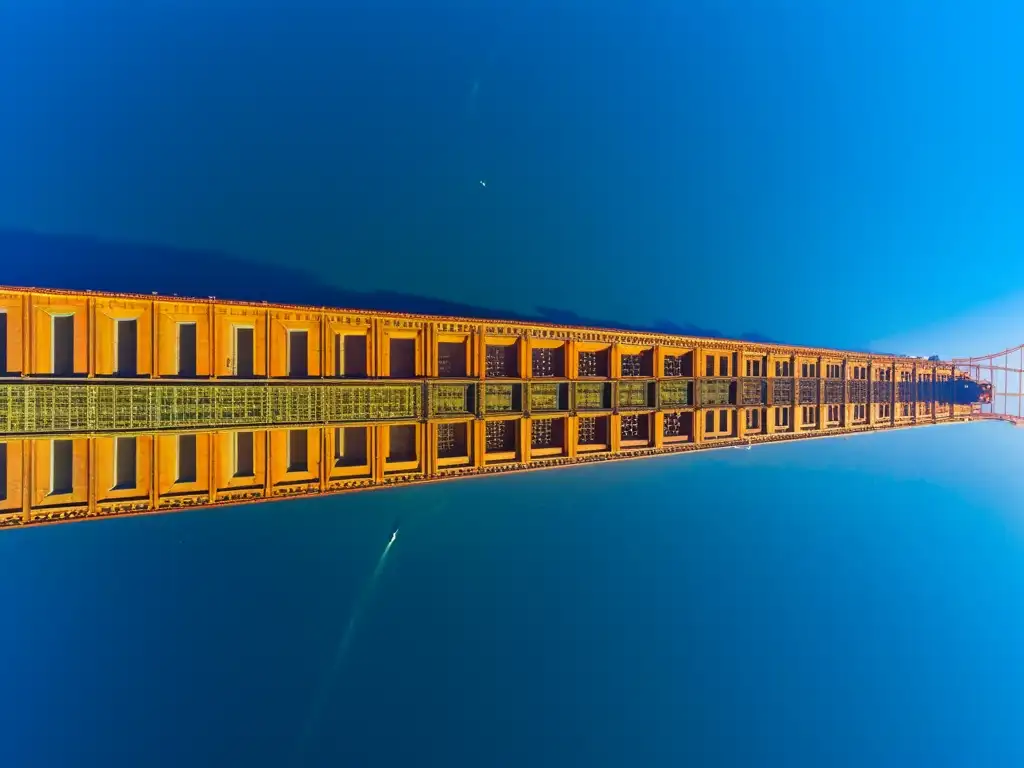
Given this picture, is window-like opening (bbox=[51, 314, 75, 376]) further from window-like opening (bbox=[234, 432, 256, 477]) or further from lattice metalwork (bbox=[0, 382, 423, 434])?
window-like opening (bbox=[234, 432, 256, 477])

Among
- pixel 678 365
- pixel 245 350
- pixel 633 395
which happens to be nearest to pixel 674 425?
pixel 678 365

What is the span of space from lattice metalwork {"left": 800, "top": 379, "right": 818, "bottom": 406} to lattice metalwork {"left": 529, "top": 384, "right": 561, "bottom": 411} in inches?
536

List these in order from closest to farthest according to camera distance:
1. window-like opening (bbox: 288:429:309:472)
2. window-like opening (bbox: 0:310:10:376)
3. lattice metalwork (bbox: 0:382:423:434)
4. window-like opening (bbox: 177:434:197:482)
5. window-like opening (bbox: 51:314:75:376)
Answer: lattice metalwork (bbox: 0:382:423:434)
window-like opening (bbox: 0:310:10:376)
window-like opening (bbox: 51:314:75:376)
window-like opening (bbox: 177:434:197:482)
window-like opening (bbox: 288:429:309:472)

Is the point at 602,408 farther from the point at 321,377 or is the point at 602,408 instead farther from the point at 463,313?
the point at 321,377

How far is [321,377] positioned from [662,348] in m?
13.1

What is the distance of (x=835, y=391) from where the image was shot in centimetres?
2156

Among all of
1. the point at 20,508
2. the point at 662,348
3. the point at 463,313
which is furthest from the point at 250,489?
the point at 662,348

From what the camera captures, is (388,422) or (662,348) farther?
(662,348)

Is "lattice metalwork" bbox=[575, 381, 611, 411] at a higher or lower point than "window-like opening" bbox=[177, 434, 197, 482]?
higher

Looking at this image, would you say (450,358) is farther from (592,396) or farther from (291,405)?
(592,396)

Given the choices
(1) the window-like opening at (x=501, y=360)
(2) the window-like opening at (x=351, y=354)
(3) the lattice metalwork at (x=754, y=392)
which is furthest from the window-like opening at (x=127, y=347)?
(3) the lattice metalwork at (x=754, y=392)

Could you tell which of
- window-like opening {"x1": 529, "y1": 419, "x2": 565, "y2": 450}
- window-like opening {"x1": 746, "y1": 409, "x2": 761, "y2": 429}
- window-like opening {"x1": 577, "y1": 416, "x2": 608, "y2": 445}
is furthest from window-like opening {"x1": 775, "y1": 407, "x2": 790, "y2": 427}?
window-like opening {"x1": 529, "y1": 419, "x2": 565, "y2": 450}

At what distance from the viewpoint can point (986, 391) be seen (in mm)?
23969

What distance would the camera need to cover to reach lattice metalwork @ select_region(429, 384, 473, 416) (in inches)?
556
